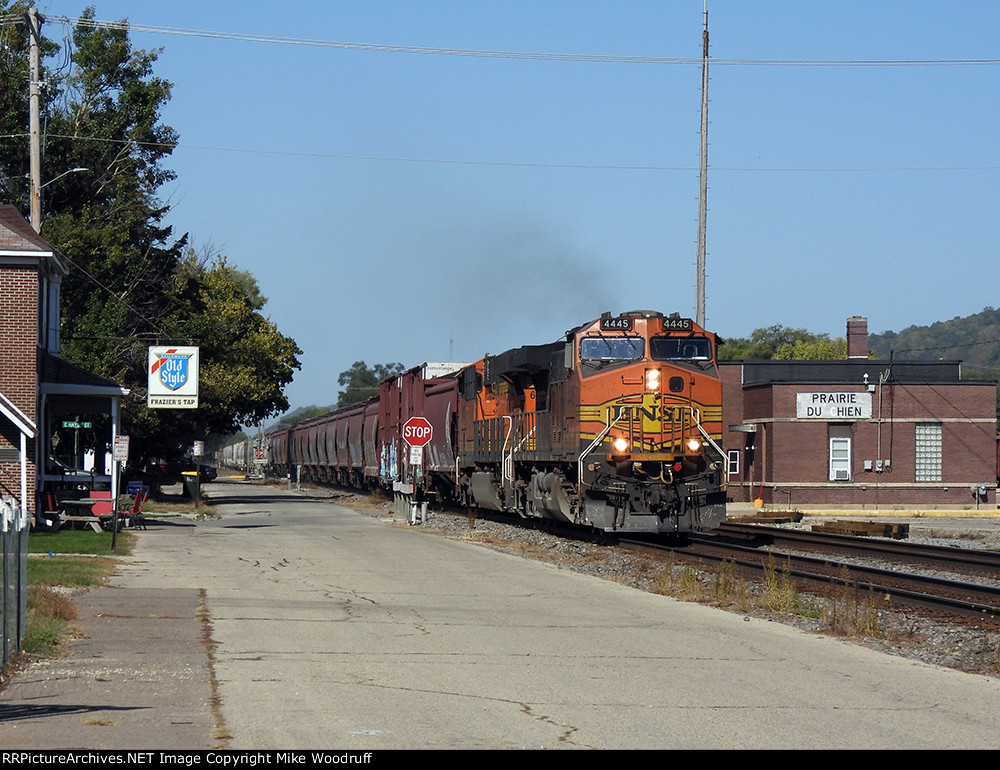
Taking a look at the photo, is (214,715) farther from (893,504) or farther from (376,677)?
(893,504)

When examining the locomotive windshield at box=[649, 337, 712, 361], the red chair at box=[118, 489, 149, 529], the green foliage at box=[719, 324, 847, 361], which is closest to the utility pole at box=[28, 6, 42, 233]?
the red chair at box=[118, 489, 149, 529]

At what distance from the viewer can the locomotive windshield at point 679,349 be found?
23016mm

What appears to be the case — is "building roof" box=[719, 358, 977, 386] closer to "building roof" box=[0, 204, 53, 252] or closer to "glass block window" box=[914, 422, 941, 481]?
"glass block window" box=[914, 422, 941, 481]

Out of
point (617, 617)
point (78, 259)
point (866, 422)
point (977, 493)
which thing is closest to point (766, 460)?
point (866, 422)

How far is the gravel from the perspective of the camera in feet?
40.8

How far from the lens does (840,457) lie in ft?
154

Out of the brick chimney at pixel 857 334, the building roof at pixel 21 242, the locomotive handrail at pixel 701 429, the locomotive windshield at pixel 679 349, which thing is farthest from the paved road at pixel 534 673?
the brick chimney at pixel 857 334

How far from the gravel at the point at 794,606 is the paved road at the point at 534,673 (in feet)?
1.86

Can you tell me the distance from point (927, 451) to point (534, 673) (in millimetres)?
40546

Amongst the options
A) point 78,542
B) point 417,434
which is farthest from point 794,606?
point 417,434

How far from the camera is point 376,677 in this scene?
9.74 meters

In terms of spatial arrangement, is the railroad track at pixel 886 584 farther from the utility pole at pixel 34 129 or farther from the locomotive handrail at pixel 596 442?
the utility pole at pixel 34 129

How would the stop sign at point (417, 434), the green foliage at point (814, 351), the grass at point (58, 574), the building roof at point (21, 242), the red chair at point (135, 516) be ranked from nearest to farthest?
the grass at point (58, 574) → the building roof at point (21, 242) → the red chair at point (135, 516) → the stop sign at point (417, 434) → the green foliage at point (814, 351)

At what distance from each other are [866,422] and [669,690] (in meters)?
39.7
